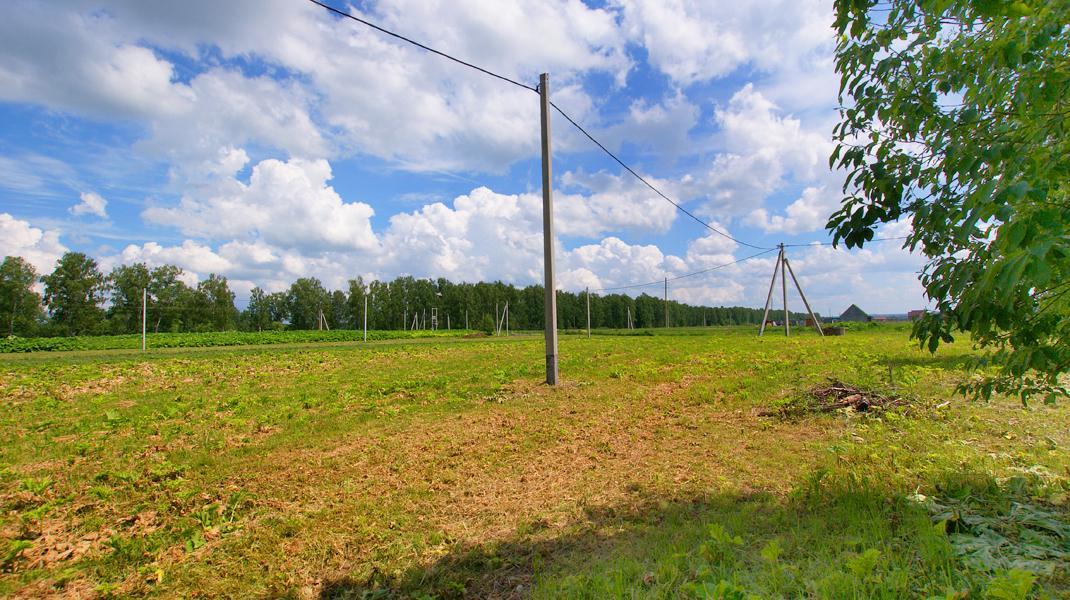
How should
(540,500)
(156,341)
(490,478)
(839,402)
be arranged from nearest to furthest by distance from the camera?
(540,500) → (490,478) → (839,402) → (156,341)

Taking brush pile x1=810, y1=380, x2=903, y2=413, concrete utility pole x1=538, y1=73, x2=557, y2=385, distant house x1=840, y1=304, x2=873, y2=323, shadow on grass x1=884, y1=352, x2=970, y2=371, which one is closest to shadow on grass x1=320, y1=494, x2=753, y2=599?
brush pile x1=810, y1=380, x2=903, y2=413

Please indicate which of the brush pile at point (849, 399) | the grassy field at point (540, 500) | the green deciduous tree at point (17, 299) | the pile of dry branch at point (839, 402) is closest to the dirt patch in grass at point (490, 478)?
the grassy field at point (540, 500)

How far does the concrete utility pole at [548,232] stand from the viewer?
995 cm

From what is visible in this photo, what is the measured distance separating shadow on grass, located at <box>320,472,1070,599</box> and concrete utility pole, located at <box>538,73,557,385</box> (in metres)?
5.48

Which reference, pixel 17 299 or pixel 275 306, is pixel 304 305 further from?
pixel 17 299

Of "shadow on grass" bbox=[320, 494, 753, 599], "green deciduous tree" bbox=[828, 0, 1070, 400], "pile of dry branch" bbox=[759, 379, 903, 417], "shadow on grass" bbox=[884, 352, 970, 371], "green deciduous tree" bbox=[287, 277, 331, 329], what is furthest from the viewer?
"green deciduous tree" bbox=[287, 277, 331, 329]

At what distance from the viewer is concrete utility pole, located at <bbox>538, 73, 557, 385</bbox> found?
9945 mm

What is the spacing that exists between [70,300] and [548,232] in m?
81.5

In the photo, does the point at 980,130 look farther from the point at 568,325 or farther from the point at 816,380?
the point at 568,325

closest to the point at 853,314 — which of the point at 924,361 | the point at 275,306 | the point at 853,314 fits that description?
the point at 853,314

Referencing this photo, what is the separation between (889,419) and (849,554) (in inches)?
186

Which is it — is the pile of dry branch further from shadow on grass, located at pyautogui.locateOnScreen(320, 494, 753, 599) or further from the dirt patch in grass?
shadow on grass, located at pyautogui.locateOnScreen(320, 494, 753, 599)

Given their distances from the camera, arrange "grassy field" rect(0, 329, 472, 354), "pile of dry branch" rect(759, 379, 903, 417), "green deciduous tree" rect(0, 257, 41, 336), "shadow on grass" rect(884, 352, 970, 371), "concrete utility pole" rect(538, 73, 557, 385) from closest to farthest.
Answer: "pile of dry branch" rect(759, 379, 903, 417), "concrete utility pole" rect(538, 73, 557, 385), "shadow on grass" rect(884, 352, 970, 371), "grassy field" rect(0, 329, 472, 354), "green deciduous tree" rect(0, 257, 41, 336)

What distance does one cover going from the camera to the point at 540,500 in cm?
471
